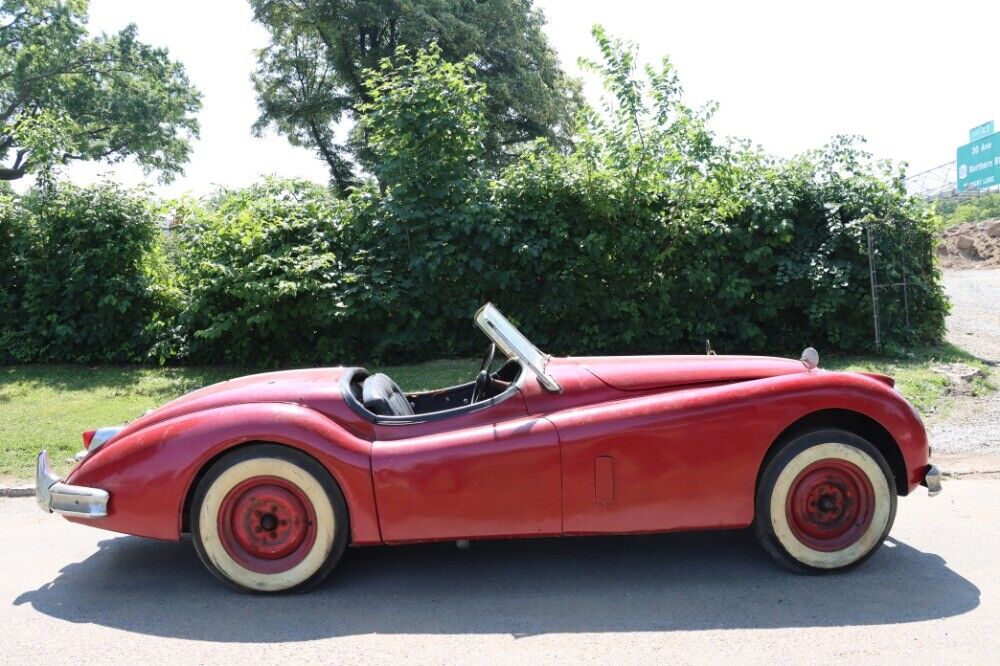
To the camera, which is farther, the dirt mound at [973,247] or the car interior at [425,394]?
the dirt mound at [973,247]

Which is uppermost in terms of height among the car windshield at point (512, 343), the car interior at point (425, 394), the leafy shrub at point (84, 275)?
the leafy shrub at point (84, 275)

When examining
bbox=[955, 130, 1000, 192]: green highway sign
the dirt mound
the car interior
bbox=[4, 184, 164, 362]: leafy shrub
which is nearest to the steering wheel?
the car interior

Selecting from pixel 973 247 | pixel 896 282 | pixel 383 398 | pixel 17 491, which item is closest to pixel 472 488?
pixel 383 398

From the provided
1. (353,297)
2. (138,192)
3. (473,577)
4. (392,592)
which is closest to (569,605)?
(473,577)

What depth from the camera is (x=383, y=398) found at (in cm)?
423

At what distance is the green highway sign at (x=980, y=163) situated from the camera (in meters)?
46.8

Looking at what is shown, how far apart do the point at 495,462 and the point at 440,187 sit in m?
7.00

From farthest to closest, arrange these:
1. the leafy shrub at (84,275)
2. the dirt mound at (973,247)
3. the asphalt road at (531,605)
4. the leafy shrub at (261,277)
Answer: the dirt mound at (973,247) → the leafy shrub at (84,275) → the leafy shrub at (261,277) → the asphalt road at (531,605)

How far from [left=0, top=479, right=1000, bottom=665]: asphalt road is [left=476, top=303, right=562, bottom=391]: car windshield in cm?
101

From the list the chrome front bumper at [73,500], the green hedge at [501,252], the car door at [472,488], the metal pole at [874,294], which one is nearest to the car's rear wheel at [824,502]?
the car door at [472,488]

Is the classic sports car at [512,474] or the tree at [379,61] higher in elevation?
the tree at [379,61]

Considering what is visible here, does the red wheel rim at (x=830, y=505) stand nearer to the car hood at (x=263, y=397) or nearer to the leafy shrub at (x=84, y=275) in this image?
the car hood at (x=263, y=397)

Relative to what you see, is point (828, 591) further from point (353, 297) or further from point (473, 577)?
point (353, 297)

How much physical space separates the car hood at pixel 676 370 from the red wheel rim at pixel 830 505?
0.56 meters
